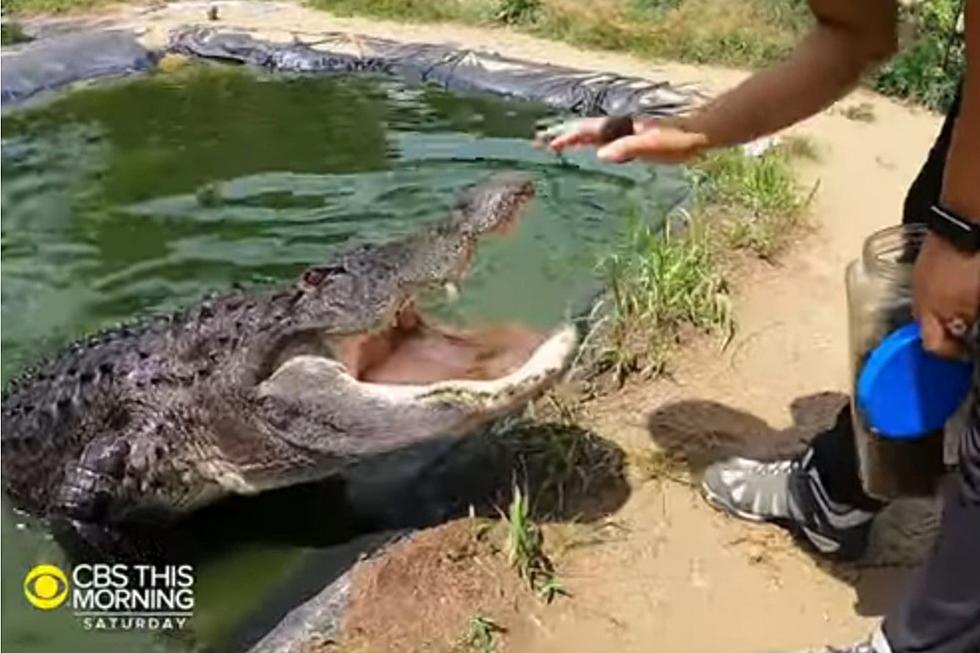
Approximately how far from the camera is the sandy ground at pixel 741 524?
2.65 metres

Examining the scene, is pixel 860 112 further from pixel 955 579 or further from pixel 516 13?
pixel 955 579

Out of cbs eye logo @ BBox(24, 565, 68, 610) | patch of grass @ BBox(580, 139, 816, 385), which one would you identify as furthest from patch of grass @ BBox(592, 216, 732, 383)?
cbs eye logo @ BBox(24, 565, 68, 610)

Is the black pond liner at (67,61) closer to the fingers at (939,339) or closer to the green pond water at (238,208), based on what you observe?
the green pond water at (238,208)

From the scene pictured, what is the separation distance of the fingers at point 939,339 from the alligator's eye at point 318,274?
1.60m

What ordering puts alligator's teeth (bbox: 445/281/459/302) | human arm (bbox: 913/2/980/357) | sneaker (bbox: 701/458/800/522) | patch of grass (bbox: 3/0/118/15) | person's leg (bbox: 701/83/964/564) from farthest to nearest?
1. patch of grass (bbox: 3/0/118/15)
2. alligator's teeth (bbox: 445/281/459/302)
3. sneaker (bbox: 701/458/800/522)
4. person's leg (bbox: 701/83/964/564)
5. human arm (bbox: 913/2/980/357)

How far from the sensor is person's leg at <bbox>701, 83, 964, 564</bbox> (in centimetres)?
271

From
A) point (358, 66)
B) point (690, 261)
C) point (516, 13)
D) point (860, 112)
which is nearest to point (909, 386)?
point (690, 261)

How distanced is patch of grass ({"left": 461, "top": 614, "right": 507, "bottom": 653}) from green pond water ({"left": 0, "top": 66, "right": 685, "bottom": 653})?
54 cm

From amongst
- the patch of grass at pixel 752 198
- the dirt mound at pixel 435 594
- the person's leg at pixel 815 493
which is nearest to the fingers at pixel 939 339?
the person's leg at pixel 815 493

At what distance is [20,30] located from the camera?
807 cm

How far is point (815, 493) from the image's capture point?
2787 millimetres

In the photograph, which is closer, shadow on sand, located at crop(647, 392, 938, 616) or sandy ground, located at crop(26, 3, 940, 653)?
sandy ground, located at crop(26, 3, 940, 653)

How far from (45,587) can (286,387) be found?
27.7 inches

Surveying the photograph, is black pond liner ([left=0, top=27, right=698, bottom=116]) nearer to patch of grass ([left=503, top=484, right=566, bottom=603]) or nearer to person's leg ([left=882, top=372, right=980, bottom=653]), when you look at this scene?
patch of grass ([left=503, top=484, right=566, bottom=603])
